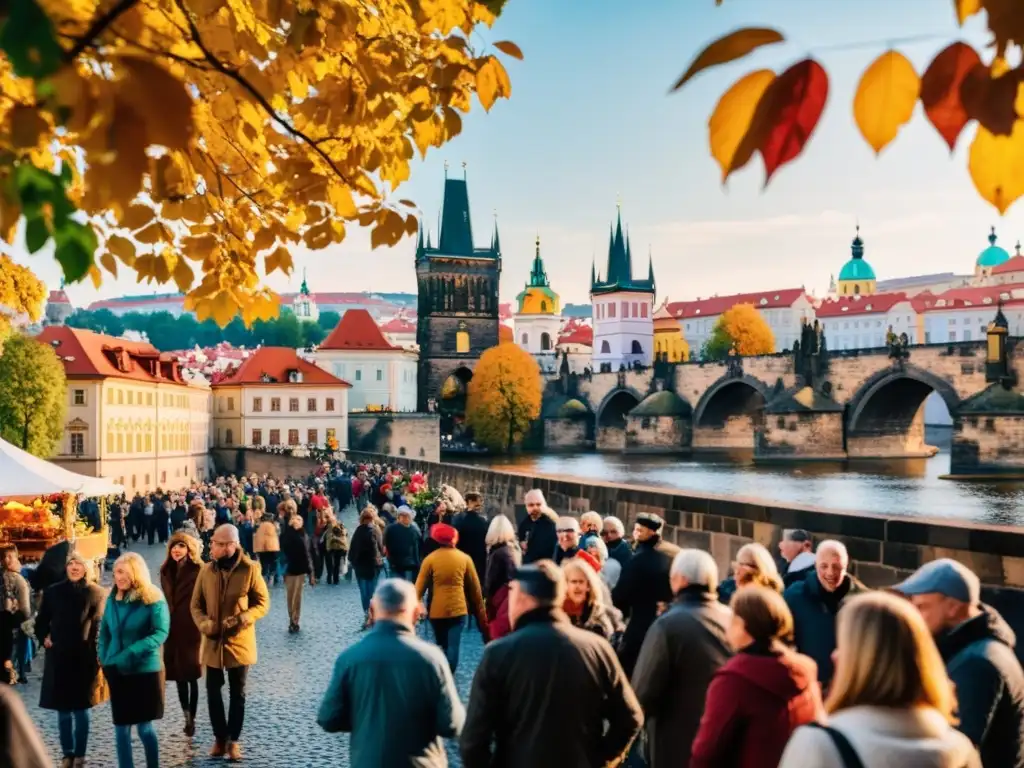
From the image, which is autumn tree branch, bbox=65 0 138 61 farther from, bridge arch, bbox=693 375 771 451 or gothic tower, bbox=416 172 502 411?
gothic tower, bbox=416 172 502 411

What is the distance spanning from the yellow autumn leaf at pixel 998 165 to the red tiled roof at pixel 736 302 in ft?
357

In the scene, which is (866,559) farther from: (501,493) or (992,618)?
(501,493)

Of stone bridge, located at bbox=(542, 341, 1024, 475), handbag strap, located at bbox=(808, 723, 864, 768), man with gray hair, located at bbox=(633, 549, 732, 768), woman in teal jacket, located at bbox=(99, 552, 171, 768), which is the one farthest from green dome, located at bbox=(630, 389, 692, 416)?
handbag strap, located at bbox=(808, 723, 864, 768)

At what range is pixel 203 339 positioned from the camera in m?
134

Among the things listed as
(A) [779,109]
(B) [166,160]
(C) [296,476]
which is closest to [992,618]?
(A) [779,109]

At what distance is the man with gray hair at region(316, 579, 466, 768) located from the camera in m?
3.61

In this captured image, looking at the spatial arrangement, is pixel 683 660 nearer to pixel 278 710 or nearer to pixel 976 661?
pixel 976 661

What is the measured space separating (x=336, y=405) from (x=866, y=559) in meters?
57.4

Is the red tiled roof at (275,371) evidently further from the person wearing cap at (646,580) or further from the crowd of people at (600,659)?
the person wearing cap at (646,580)

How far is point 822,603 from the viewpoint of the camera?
4.34 m

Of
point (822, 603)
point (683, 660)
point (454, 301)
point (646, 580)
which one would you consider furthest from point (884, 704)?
point (454, 301)

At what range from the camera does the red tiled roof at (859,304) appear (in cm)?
10594

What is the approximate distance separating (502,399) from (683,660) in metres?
69.2

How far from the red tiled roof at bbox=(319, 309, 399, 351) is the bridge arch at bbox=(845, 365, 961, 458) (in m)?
31.1
